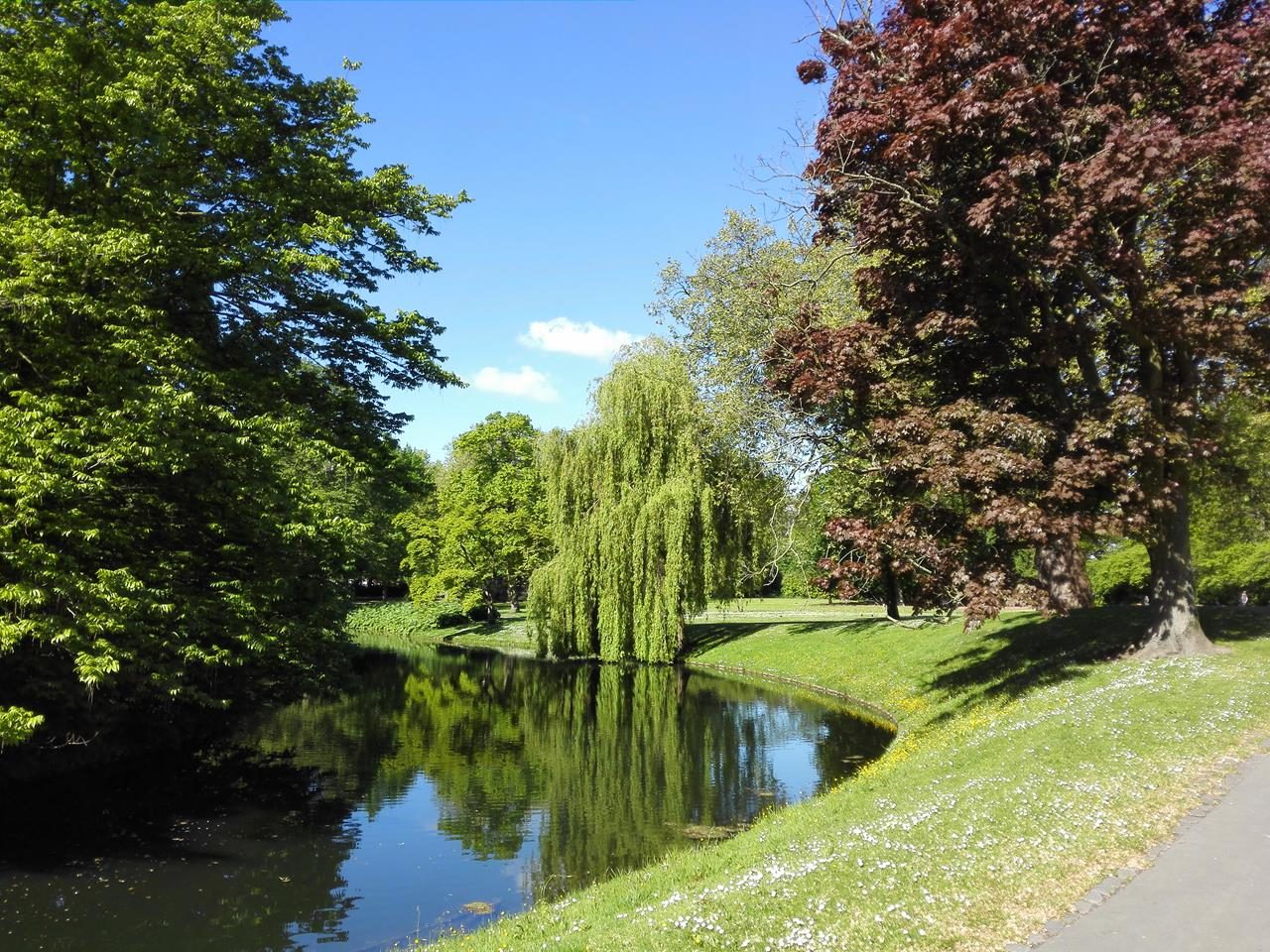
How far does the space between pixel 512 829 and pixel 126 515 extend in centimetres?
859

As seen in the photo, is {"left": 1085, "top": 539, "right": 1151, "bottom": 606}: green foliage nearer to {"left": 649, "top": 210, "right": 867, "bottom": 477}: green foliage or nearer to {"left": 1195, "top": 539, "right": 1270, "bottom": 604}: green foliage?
{"left": 1195, "top": 539, "right": 1270, "bottom": 604}: green foliage

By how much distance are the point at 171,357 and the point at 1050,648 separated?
20.6 meters

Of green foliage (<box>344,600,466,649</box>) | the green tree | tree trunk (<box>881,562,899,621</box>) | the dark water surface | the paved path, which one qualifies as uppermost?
the green tree

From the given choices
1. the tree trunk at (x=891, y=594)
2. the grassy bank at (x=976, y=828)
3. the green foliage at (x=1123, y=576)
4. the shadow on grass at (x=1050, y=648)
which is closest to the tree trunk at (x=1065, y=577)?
the shadow on grass at (x=1050, y=648)

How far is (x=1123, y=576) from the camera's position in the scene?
116 ft

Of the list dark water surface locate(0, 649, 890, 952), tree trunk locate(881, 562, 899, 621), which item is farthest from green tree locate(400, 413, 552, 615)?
dark water surface locate(0, 649, 890, 952)

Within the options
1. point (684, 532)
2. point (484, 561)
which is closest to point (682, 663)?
point (684, 532)

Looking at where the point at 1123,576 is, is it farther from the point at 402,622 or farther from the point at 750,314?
the point at 402,622

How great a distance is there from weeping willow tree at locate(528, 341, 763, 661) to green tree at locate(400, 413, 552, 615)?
11852 millimetres

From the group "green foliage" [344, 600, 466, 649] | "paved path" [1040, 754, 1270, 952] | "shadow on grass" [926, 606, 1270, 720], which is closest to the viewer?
"paved path" [1040, 754, 1270, 952]

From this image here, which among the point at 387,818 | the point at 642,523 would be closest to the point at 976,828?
the point at 387,818

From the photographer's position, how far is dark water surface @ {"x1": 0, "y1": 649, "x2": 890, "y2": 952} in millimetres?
11031

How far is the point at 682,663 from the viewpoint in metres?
38.4

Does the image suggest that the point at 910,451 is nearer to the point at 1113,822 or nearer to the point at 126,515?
the point at 1113,822
